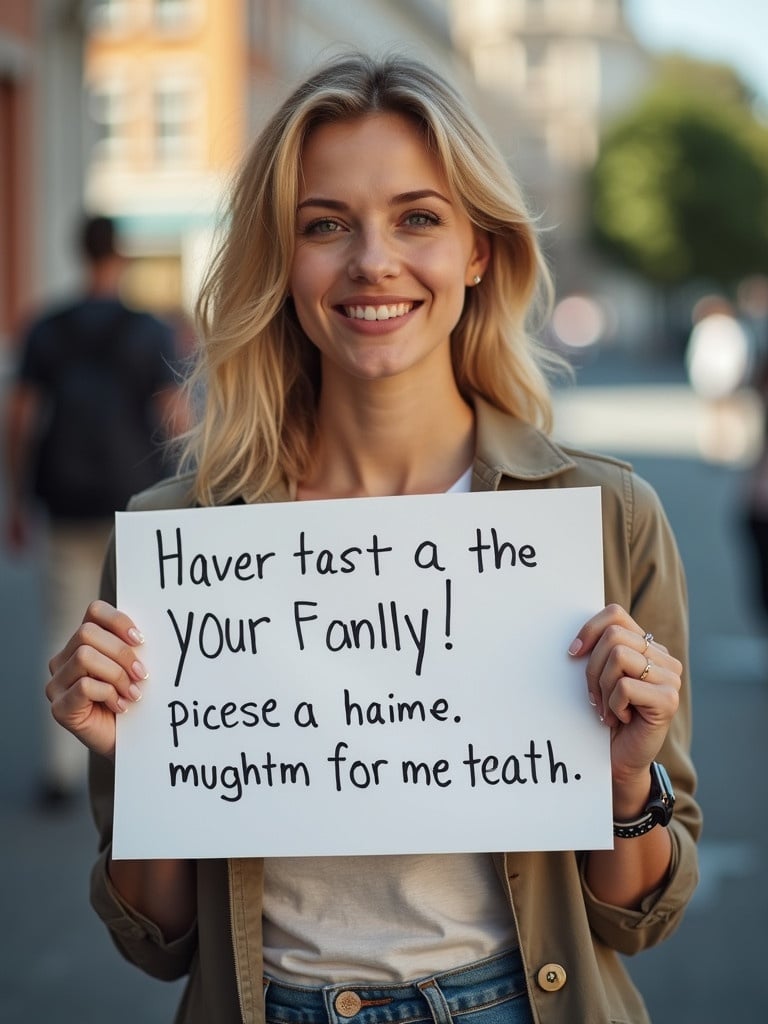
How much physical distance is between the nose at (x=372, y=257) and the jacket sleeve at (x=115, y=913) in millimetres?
518

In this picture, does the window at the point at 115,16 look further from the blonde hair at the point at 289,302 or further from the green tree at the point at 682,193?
A: the blonde hair at the point at 289,302

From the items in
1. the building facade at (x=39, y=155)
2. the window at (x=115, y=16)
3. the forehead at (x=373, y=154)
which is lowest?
the forehead at (x=373, y=154)

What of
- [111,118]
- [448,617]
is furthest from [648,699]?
[111,118]

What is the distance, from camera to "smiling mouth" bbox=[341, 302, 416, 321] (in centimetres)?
200

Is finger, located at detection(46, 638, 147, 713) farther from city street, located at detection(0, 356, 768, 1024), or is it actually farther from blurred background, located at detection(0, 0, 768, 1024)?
city street, located at detection(0, 356, 768, 1024)

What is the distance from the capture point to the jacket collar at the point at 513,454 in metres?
2.05

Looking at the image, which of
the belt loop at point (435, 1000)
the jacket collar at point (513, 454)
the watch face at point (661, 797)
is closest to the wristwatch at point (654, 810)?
the watch face at point (661, 797)

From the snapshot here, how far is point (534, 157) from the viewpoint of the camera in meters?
84.8

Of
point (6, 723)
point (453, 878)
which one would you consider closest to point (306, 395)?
point (453, 878)

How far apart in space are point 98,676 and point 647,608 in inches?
28.9

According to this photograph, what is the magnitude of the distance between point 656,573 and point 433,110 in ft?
2.29

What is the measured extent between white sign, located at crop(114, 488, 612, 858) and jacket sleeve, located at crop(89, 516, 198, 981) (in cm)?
15

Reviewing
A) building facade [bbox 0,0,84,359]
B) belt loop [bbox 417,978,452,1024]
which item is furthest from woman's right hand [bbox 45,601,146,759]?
building facade [bbox 0,0,84,359]

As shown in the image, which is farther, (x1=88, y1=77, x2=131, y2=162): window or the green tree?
the green tree
